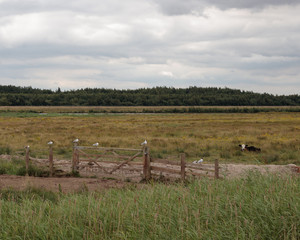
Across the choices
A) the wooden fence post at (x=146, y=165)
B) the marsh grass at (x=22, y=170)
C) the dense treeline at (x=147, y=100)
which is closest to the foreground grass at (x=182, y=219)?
the wooden fence post at (x=146, y=165)

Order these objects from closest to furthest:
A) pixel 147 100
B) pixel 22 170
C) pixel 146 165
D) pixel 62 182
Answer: pixel 146 165 → pixel 62 182 → pixel 22 170 → pixel 147 100

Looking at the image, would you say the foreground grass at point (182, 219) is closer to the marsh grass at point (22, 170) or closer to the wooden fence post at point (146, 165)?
the wooden fence post at point (146, 165)

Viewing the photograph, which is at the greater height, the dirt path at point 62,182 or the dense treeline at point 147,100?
the dense treeline at point 147,100

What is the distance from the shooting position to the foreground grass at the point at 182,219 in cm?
519

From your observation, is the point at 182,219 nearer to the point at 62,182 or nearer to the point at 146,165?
the point at 146,165

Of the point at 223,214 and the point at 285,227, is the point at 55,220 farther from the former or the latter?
the point at 285,227

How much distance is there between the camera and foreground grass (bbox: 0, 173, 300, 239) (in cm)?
519

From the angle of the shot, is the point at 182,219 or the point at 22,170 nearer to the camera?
the point at 182,219

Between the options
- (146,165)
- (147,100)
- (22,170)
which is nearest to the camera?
(146,165)

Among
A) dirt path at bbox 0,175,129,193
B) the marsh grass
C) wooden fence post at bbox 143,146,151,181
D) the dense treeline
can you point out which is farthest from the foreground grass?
the dense treeline

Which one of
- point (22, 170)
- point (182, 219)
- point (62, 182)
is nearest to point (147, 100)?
point (22, 170)

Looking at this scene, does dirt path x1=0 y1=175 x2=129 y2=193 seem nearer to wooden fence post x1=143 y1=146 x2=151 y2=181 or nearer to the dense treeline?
wooden fence post x1=143 y1=146 x2=151 y2=181

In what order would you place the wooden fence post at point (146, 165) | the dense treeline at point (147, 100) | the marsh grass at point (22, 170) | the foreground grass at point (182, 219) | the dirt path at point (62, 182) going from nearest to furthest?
the foreground grass at point (182, 219), the dirt path at point (62, 182), the wooden fence post at point (146, 165), the marsh grass at point (22, 170), the dense treeline at point (147, 100)

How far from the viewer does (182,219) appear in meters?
5.65
